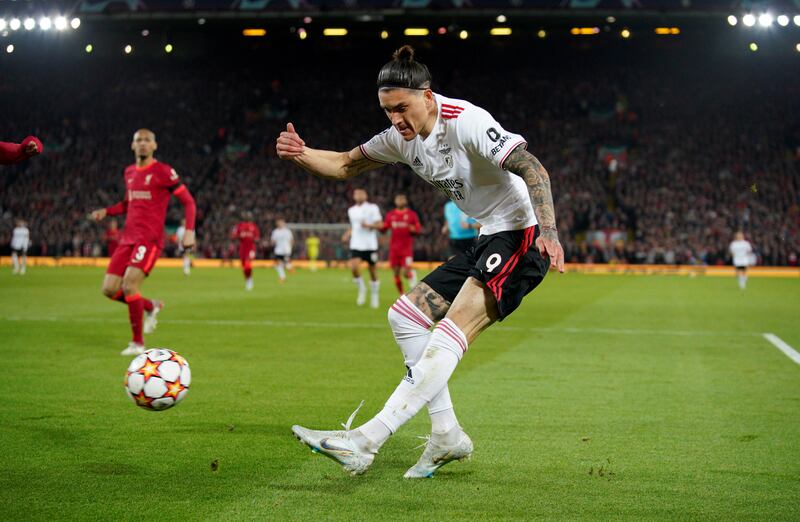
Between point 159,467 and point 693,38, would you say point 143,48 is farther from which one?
point 159,467

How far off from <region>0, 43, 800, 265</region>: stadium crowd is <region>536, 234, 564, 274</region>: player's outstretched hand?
3599cm

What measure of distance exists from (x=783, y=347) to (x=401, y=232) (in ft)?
31.5

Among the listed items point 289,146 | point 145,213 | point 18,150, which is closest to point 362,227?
point 145,213

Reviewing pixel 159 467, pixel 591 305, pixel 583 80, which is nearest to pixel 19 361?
pixel 159 467

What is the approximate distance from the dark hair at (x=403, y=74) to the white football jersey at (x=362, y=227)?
1478cm

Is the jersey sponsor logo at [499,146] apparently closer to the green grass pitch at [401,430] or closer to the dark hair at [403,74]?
the dark hair at [403,74]

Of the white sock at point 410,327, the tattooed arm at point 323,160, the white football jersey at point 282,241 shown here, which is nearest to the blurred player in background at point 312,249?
the white football jersey at point 282,241

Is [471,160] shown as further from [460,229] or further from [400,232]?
[400,232]

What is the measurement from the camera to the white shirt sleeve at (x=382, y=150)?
17.2 ft

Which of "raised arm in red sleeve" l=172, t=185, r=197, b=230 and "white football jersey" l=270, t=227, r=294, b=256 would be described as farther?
"white football jersey" l=270, t=227, r=294, b=256

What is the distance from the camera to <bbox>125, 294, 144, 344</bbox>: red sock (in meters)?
10.2

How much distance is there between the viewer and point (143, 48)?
154 ft

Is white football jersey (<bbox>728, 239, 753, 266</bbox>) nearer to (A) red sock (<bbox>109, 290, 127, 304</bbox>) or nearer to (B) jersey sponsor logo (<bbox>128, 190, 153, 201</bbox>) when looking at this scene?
(B) jersey sponsor logo (<bbox>128, 190, 153, 201</bbox>)

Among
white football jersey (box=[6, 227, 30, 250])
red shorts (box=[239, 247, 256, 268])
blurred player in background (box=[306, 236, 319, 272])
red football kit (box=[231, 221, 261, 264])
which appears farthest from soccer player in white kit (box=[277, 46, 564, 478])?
blurred player in background (box=[306, 236, 319, 272])
